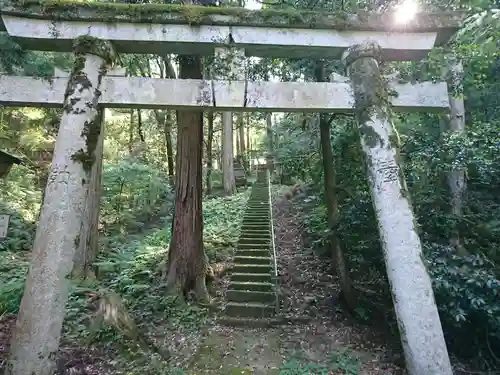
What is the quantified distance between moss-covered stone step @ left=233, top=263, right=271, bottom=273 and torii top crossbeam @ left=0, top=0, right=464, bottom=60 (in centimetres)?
452

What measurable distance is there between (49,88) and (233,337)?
14.2 feet

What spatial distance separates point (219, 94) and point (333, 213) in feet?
11.8

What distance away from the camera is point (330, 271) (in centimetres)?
793

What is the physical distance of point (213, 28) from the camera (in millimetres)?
3967

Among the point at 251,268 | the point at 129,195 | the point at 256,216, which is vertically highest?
the point at 129,195

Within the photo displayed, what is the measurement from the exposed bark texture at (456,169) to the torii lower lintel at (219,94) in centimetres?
140

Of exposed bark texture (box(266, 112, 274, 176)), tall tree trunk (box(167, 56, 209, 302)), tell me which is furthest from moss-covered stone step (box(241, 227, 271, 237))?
exposed bark texture (box(266, 112, 274, 176))

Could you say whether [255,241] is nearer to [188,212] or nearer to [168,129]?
[188,212]

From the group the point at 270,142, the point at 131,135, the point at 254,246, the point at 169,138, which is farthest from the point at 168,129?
the point at 254,246

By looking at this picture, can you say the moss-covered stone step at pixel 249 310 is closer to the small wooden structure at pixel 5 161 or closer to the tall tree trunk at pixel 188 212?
the tall tree trunk at pixel 188 212

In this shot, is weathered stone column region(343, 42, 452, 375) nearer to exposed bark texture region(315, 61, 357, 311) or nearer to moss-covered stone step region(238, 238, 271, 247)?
exposed bark texture region(315, 61, 357, 311)

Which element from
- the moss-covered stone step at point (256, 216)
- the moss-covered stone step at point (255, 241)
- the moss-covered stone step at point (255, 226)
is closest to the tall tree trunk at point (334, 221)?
the moss-covered stone step at point (255, 241)

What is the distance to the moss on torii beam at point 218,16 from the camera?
3.78m

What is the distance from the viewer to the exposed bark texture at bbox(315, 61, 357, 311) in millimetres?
6184
